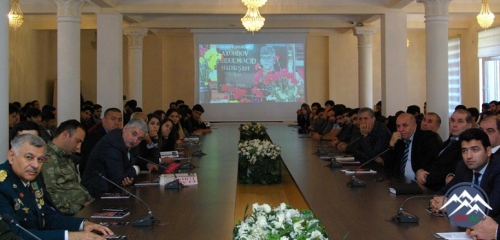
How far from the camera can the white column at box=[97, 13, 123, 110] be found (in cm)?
1130

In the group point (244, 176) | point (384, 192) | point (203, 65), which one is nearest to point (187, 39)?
point (203, 65)

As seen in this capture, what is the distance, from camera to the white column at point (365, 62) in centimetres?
Result: 1445

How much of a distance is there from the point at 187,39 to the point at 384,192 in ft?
47.5

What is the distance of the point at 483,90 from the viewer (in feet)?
52.5

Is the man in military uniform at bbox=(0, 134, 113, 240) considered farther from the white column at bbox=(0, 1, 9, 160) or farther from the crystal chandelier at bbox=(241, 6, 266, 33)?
the crystal chandelier at bbox=(241, 6, 266, 33)

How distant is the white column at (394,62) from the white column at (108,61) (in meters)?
4.95

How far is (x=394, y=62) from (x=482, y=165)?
28.1 ft

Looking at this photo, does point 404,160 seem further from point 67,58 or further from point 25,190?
point 67,58

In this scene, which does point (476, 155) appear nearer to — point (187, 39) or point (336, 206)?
point (336, 206)

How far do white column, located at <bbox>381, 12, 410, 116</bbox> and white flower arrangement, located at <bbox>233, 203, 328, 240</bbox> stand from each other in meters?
9.85

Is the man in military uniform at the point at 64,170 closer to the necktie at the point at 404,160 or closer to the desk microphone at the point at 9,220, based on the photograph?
the desk microphone at the point at 9,220

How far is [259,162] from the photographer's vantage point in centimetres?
783

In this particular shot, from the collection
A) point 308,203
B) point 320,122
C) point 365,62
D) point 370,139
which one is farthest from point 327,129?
point 308,203

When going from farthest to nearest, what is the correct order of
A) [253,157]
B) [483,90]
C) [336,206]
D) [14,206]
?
[483,90] → [253,157] → [336,206] → [14,206]
